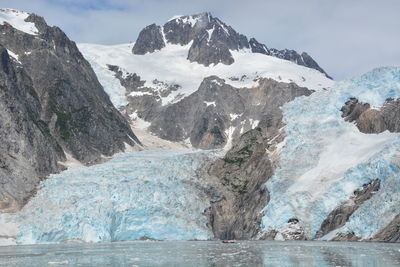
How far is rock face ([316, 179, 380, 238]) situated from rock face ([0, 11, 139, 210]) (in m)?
51.2

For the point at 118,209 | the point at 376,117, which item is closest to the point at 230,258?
the point at 118,209

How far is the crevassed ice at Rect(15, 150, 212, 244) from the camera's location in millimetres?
99812

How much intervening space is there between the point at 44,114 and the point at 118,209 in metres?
65.2

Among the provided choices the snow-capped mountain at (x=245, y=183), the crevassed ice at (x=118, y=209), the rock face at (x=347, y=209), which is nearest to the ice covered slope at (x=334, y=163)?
the snow-capped mountain at (x=245, y=183)

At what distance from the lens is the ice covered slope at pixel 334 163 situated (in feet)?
293

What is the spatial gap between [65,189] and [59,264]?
175ft

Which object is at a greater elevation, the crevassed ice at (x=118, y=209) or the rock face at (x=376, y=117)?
the rock face at (x=376, y=117)

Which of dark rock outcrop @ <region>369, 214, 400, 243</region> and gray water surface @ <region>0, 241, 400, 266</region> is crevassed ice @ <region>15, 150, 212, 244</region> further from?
gray water surface @ <region>0, 241, 400, 266</region>

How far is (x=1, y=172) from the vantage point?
117m

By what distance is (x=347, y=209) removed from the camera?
3748 inches

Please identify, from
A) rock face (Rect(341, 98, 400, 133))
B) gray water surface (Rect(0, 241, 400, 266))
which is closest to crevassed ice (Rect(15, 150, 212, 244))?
rock face (Rect(341, 98, 400, 133))

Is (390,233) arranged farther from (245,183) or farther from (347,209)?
(245,183)

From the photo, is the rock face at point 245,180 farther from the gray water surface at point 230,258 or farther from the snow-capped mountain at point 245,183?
the gray water surface at point 230,258

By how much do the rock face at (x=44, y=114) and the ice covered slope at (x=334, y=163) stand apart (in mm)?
45892
